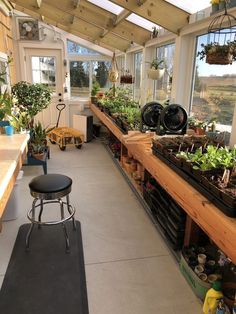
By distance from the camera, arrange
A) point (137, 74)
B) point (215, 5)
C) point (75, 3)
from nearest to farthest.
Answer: point (215, 5)
point (75, 3)
point (137, 74)

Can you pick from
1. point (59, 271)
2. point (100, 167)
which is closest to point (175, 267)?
point (59, 271)

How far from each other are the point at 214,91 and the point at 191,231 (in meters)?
1.71

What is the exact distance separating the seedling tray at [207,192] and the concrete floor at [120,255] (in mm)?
833

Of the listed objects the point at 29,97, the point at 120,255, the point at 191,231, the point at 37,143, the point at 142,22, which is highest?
the point at 142,22

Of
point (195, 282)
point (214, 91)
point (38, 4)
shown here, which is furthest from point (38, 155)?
point (195, 282)

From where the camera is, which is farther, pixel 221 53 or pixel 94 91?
pixel 94 91

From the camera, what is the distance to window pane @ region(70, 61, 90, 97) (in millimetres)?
7137

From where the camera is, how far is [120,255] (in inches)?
91.5

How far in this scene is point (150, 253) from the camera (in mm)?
2363

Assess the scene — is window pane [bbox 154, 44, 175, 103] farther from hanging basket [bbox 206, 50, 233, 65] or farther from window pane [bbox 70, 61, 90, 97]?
window pane [bbox 70, 61, 90, 97]

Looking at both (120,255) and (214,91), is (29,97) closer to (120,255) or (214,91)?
(214,91)

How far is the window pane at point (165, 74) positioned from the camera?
403 centimetres

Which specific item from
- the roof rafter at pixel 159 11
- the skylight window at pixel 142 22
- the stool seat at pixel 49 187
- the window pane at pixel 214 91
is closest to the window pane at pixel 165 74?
the skylight window at pixel 142 22

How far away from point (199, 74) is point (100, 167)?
2.23 meters
